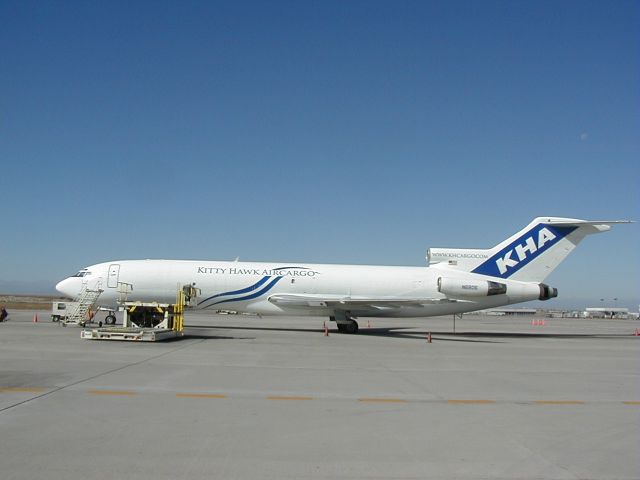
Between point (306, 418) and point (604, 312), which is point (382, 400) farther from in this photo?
point (604, 312)

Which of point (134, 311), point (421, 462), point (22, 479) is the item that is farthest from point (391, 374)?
point (134, 311)

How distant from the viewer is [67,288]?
2856cm

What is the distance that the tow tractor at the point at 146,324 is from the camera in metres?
19.9

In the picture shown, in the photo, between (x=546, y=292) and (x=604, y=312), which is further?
(x=604, y=312)

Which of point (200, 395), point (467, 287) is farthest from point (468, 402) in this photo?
point (467, 287)

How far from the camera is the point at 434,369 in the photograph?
46.6 feet

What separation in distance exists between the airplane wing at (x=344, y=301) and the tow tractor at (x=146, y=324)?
6393 millimetres

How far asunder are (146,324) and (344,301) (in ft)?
31.8

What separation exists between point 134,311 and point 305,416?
16.3 m

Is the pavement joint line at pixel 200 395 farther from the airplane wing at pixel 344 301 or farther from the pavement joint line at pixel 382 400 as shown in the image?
the airplane wing at pixel 344 301

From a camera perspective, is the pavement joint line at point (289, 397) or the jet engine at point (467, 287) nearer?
the pavement joint line at point (289, 397)

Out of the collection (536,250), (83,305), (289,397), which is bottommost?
(289,397)

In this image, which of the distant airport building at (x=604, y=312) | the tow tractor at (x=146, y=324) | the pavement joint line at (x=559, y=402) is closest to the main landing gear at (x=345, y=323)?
the tow tractor at (x=146, y=324)

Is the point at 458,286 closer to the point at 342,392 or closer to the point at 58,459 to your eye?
the point at 342,392
